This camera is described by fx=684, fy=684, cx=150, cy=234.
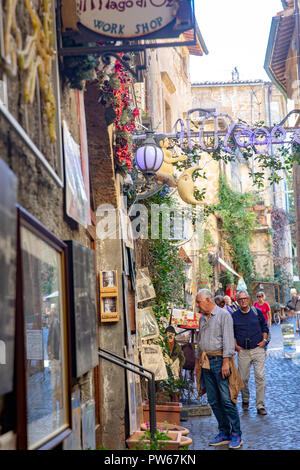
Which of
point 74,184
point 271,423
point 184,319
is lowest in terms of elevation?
point 271,423

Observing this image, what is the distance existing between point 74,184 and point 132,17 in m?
1.24

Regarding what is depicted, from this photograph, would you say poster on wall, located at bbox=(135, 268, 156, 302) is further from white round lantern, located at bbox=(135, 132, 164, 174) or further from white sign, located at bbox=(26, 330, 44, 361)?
white sign, located at bbox=(26, 330, 44, 361)

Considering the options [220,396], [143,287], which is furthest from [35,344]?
[143,287]

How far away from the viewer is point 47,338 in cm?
428

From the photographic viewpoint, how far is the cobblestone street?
747 cm

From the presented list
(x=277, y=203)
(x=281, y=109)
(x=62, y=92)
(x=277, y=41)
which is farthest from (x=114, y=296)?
(x=277, y=203)

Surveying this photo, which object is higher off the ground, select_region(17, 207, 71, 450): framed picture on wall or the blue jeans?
select_region(17, 207, 71, 450): framed picture on wall

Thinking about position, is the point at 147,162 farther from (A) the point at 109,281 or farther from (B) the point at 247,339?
(B) the point at 247,339

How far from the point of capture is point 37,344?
4.37m

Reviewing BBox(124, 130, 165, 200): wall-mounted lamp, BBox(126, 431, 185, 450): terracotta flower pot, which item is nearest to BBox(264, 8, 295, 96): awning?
BBox(124, 130, 165, 200): wall-mounted lamp

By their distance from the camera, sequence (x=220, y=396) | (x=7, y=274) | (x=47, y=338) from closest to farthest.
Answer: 1. (x=7, y=274)
2. (x=47, y=338)
3. (x=220, y=396)

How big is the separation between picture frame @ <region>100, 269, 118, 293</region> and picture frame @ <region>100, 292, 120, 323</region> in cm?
6

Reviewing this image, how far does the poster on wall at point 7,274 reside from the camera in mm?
2717

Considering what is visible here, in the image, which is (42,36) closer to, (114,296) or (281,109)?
(114,296)
